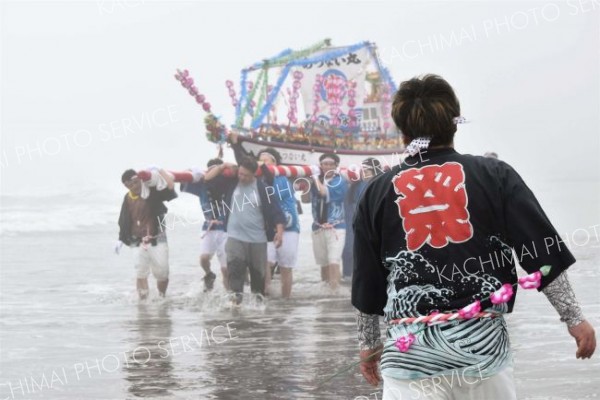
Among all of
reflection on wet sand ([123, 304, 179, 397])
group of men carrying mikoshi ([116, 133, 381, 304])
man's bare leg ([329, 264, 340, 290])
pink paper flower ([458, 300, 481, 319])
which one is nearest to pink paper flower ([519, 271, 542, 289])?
pink paper flower ([458, 300, 481, 319])

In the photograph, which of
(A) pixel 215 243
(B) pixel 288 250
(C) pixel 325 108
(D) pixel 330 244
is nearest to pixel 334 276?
(D) pixel 330 244

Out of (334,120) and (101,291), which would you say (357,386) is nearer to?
(101,291)

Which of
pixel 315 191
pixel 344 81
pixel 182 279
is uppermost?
pixel 344 81

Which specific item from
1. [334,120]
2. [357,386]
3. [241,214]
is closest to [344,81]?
[334,120]

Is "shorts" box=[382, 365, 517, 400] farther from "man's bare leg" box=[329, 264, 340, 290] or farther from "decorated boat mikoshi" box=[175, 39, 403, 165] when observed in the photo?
"decorated boat mikoshi" box=[175, 39, 403, 165]

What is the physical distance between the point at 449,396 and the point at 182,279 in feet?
49.0

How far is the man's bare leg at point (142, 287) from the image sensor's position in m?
12.9

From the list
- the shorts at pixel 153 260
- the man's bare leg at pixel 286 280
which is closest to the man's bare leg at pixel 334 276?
the man's bare leg at pixel 286 280

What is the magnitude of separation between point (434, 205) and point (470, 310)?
0.32m

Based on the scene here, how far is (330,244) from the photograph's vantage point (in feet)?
45.5

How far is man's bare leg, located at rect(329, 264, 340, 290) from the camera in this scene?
13.6 m

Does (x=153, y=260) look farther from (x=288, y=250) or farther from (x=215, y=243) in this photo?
(x=288, y=250)

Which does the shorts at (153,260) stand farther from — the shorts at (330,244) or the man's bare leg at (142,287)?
the shorts at (330,244)

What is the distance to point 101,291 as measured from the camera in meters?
16.0
